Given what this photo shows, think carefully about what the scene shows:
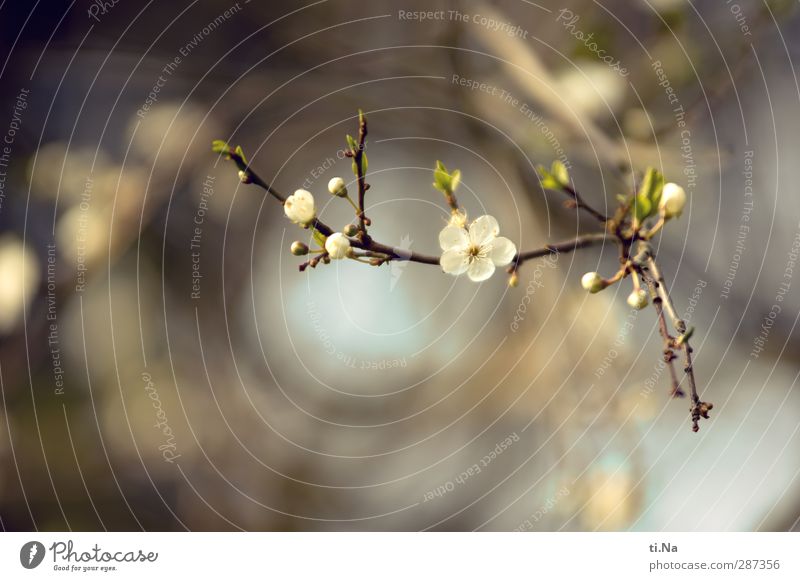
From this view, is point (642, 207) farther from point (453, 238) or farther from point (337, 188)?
point (337, 188)

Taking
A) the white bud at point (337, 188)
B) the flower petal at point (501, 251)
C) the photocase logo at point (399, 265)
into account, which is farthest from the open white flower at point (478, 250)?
the photocase logo at point (399, 265)

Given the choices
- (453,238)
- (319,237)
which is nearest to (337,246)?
(319,237)

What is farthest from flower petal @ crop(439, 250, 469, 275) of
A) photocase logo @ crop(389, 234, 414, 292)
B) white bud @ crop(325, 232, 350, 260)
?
photocase logo @ crop(389, 234, 414, 292)

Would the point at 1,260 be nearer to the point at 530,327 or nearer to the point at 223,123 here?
the point at 223,123
